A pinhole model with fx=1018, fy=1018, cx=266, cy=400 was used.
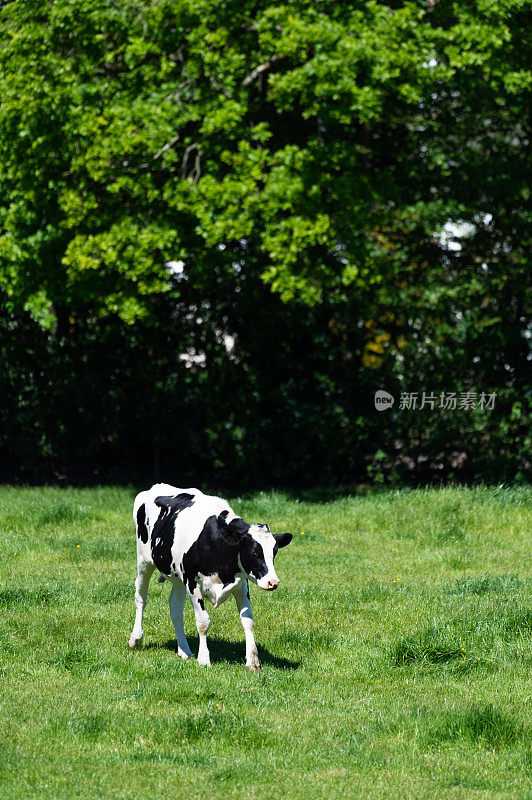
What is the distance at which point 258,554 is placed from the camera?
23.3 feet

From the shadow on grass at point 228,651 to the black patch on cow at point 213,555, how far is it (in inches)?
28.0

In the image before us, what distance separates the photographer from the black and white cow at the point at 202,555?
7152 millimetres

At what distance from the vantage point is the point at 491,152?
1574 centimetres

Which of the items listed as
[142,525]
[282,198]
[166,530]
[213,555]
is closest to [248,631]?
[213,555]

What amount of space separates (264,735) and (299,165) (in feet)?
29.3

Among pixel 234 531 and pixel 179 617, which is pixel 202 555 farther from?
pixel 179 617

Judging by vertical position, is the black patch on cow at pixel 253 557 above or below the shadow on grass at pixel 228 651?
above

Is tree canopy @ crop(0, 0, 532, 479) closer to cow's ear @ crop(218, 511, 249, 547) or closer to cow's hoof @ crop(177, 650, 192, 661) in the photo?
cow's ear @ crop(218, 511, 249, 547)

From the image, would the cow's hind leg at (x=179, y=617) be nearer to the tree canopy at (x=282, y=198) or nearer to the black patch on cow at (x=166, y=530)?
the black patch on cow at (x=166, y=530)

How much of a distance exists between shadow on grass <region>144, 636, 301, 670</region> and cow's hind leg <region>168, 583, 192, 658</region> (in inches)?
7.3

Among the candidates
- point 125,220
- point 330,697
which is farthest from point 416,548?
point 125,220

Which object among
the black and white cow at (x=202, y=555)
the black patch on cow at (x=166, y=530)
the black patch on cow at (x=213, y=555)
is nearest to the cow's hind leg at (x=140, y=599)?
the black and white cow at (x=202, y=555)

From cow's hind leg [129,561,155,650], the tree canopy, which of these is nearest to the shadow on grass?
cow's hind leg [129,561,155,650]

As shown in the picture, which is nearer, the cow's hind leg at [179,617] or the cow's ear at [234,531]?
the cow's ear at [234,531]
